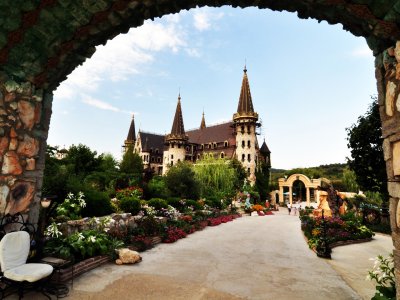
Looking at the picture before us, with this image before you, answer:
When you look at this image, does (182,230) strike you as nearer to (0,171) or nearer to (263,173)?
(0,171)

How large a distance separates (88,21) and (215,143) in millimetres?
51635

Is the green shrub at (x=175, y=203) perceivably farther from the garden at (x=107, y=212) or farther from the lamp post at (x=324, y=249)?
the lamp post at (x=324, y=249)

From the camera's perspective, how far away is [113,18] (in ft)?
12.5

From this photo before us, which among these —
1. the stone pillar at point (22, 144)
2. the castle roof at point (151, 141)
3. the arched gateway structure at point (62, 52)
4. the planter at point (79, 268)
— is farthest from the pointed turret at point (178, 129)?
the arched gateway structure at point (62, 52)

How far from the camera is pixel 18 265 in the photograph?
4.28m

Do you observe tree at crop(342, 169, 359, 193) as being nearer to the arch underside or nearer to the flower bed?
the flower bed

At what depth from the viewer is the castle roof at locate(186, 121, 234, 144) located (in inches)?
2168

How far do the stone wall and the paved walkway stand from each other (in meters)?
2.71

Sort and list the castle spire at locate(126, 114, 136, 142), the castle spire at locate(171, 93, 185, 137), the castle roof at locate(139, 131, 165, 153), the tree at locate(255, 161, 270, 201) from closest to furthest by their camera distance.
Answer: the tree at locate(255, 161, 270, 201)
the castle spire at locate(171, 93, 185, 137)
the castle roof at locate(139, 131, 165, 153)
the castle spire at locate(126, 114, 136, 142)

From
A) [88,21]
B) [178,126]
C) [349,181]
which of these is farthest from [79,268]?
[349,181]

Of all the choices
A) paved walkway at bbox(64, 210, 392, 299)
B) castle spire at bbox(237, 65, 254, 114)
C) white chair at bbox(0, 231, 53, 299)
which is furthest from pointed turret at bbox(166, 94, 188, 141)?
white chair at bbox(0, 231, 53, 299)

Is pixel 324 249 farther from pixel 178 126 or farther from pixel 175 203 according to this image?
pixel 178 126

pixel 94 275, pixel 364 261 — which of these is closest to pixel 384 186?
pixel 364 261

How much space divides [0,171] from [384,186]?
688 inches
